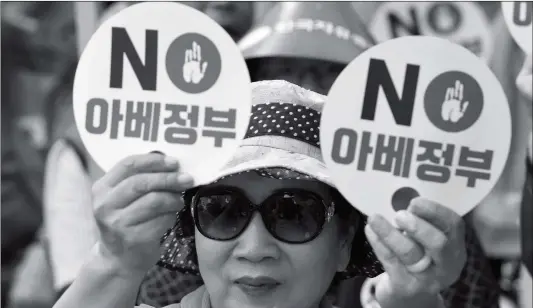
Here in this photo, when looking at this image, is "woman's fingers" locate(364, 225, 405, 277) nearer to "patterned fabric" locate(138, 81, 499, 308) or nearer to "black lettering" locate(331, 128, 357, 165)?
"black lettering" locate(331, 128, 357, 165)

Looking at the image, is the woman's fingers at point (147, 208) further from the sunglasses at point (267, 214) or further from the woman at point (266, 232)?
the sunglasses at point (267, 214)

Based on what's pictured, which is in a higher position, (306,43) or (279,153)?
(306,43)

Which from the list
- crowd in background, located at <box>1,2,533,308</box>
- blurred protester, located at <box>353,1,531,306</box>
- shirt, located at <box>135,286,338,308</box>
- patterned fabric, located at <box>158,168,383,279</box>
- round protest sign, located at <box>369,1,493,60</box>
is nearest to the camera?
shirt, located at <box>135,286,338,308</box>

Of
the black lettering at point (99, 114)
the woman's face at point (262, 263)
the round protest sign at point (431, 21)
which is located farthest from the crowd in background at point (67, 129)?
the black lettering at point (99, 114)

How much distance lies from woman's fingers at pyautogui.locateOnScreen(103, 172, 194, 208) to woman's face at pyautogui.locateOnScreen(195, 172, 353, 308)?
0.21m

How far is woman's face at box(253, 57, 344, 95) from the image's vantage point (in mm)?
2666

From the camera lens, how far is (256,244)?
1.48 metres

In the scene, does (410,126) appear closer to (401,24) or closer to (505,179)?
(401,24)

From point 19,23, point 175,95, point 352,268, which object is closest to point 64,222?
point 19,23

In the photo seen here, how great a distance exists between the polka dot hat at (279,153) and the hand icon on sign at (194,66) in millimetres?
200

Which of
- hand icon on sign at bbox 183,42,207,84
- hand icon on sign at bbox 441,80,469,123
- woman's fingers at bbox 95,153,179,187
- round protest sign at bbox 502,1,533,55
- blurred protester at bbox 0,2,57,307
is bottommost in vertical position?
blurred protester at bbox 0,2,57,307

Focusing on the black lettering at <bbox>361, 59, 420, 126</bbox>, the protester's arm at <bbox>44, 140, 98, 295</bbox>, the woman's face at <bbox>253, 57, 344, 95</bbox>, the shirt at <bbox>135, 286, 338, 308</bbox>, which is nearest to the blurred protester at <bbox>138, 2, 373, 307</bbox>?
the woman's face at <bbox>253, 57, 344, 95</bbox>

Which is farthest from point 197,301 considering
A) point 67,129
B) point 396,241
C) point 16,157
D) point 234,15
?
point 16,157

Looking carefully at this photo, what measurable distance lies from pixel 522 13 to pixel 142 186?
2.73 feet
